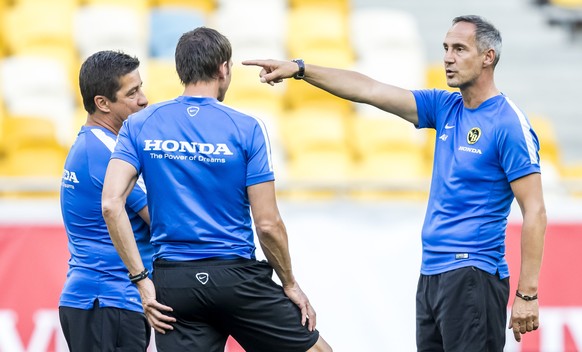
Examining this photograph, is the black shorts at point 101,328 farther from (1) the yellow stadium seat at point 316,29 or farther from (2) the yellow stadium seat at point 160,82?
(1) the yellow stadium seat at point 316,29

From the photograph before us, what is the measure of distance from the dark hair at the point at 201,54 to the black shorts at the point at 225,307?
2.63ft

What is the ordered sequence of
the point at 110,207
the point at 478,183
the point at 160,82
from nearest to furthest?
the point at 110,207 < the point at 478,183 < the point at 160,82

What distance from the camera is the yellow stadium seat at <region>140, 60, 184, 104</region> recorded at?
30.9 feet

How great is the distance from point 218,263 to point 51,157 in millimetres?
4802

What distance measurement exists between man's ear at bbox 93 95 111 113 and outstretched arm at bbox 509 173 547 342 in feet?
6.31

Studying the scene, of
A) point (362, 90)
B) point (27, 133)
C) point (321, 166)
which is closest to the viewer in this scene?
point (362, 90)

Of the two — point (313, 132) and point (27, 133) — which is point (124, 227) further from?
point (313, 132)

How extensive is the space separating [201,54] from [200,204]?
0.63 meters

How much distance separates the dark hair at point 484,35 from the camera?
4.96 meters

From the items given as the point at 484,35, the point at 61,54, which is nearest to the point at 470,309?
the point at 484,35

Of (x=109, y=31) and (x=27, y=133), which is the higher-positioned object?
(x=109, y=31)

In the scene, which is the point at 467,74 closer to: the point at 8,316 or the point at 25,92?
the point at 8,316

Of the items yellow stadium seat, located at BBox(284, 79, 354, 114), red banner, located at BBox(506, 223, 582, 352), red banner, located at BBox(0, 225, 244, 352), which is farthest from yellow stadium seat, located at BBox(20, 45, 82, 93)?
red banner, located at BBox(506, 223, 582, 352)

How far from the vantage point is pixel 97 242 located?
4.89 metres
